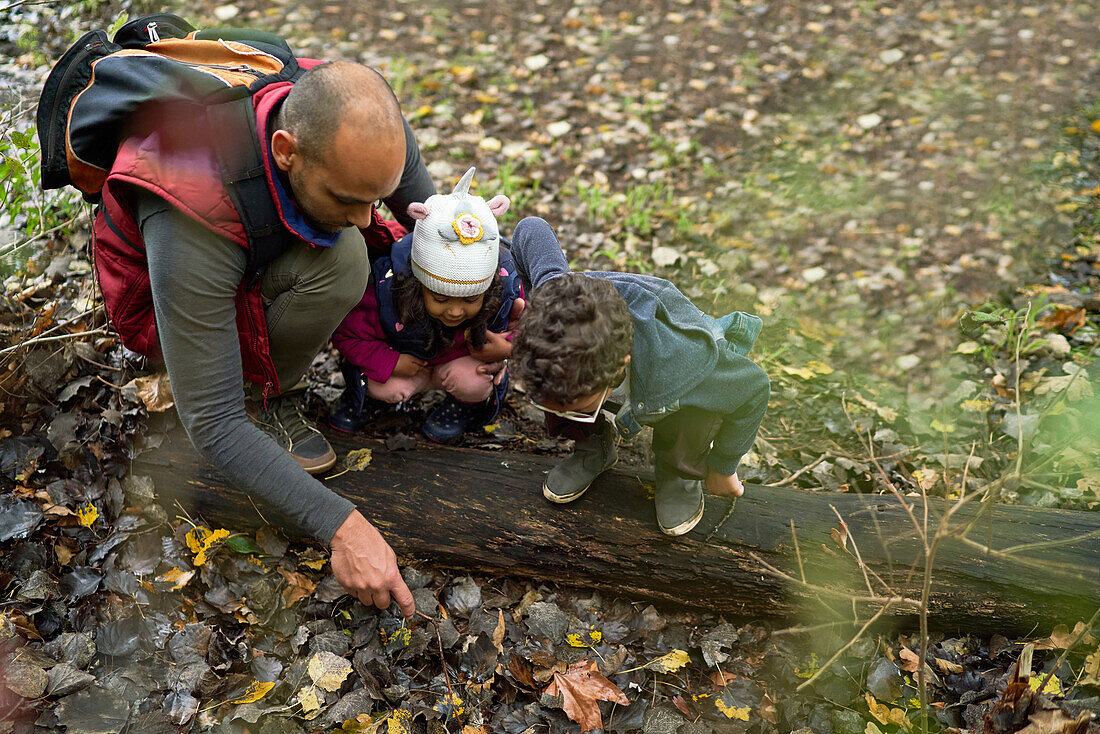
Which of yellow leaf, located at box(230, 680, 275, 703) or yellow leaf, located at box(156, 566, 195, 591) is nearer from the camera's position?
yellow leaf, located at box(230, 680, 275, 703)

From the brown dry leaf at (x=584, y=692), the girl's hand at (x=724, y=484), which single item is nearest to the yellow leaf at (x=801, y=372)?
the girl's hand at (x=724, y=484)

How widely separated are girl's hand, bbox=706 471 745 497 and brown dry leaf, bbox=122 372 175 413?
1.96 meters

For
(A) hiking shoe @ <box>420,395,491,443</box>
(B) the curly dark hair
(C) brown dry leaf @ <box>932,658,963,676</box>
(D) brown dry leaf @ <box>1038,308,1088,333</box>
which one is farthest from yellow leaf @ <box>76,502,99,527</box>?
(D) brown dry leaf @ <box>1038,308,1088,333</box>

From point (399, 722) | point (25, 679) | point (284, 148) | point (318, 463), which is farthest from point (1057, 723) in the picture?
point (25, 679)

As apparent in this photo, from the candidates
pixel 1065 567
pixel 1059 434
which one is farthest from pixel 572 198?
pixel 1065 567

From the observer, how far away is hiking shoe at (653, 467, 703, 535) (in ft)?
7.82

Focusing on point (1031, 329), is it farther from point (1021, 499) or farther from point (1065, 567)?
point (1065, 567)

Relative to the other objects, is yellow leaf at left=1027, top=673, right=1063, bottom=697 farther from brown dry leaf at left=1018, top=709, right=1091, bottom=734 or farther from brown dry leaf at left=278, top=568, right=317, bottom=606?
brown dry leaf at left=278, top=568, right=317, bottom=606

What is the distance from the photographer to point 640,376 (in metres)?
2.13

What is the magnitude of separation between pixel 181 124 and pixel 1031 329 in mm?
3605

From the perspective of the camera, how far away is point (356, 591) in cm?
215

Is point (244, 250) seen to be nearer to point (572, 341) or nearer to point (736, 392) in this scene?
point (572, 341)

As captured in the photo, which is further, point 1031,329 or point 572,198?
point 572,198

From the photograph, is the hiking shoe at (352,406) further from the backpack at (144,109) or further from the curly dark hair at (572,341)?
the curly dark hair at (572,341)
